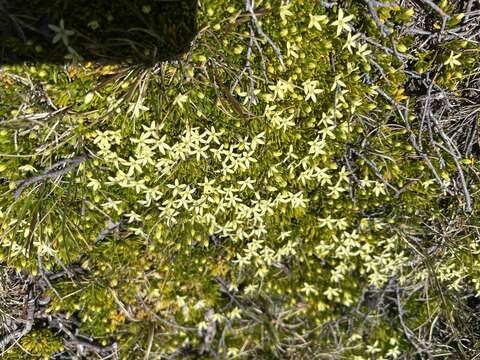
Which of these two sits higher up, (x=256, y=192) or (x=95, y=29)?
(x=95, y=29)

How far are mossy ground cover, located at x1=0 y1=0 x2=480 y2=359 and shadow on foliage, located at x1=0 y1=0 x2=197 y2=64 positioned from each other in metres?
0.07

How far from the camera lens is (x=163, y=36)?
2559 millimetres

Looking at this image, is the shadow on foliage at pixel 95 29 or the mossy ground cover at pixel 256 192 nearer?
the shadow on foliage at pixel 95 29

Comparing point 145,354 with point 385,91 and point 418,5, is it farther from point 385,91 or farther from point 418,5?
point 418,5

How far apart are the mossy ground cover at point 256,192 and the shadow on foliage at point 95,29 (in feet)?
0.23

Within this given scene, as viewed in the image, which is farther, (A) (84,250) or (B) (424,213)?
(B) (424,213)

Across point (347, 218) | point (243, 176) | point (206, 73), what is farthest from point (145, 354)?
point (206, 73)

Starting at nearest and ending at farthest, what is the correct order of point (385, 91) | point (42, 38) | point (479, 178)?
point (42, 38) → point (385, 91) → point (479, 178)

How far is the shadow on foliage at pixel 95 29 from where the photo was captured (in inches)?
99.0

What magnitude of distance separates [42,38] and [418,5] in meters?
2.15

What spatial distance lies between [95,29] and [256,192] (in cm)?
130

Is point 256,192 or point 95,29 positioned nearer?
point 95,29

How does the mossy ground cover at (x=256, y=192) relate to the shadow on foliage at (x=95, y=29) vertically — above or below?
below

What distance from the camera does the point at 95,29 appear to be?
8.29ft
